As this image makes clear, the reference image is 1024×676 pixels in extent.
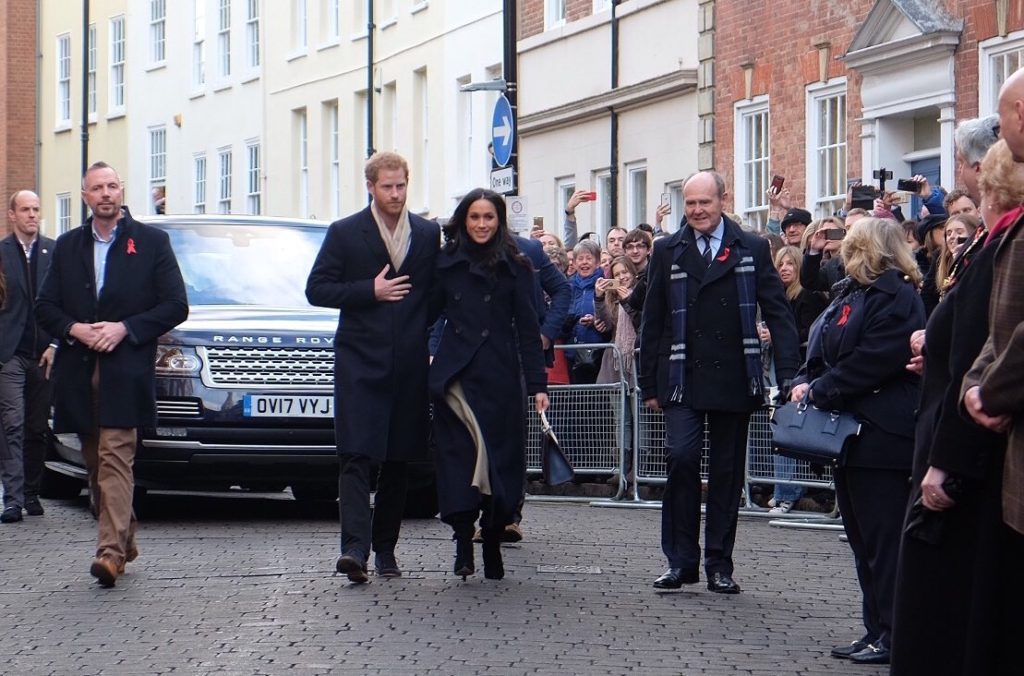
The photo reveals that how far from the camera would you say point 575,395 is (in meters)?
16.6

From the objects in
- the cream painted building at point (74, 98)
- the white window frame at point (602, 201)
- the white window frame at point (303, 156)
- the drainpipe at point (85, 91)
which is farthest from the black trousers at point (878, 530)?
the cream painted building at point (74, 98)

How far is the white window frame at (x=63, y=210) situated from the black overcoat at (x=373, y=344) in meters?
42.9

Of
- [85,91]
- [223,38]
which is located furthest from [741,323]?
[223,38]

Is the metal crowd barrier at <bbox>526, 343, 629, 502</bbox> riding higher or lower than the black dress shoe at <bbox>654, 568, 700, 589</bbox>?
higher

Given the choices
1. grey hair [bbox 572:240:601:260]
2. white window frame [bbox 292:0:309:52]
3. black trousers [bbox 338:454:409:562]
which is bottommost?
black trousers [bbox 338:454:409:562]

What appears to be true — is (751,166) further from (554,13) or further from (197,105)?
(197,105)

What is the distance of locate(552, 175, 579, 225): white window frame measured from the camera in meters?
32.0

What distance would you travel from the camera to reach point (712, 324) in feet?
34.4

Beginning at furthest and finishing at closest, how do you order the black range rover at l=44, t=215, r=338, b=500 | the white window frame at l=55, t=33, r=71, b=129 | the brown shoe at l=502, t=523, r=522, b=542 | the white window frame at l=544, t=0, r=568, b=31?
Result: the white window frame at l=55, t=33, r=71, b=129 → the white window frame at l=544, t=0, r=568, b=31 → the black range rover at l=44, t=215, r=338, b=500 → the brown shoe at l=502, t=523, r=522, b=542

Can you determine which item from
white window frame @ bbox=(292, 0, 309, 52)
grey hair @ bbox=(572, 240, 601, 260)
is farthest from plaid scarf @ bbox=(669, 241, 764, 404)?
white window frame @ bbox=(292, 0, 309, 52)

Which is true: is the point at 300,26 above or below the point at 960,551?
above

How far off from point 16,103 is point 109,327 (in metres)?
45.3

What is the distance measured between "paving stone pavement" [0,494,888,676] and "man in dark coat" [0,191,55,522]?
2.70ft

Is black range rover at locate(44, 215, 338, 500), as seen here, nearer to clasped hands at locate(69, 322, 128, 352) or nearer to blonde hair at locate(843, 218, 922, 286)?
clasped hands at locate(69, 322, 128, 352)
